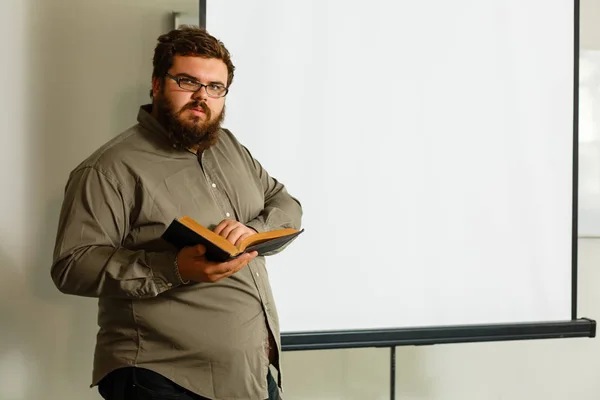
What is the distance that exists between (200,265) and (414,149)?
1.02 metres

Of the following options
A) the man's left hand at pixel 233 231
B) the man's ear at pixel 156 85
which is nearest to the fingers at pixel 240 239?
the man's left hand at pixel 233 231

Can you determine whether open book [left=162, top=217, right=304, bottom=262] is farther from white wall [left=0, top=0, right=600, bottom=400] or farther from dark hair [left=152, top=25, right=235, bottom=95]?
white wall [left=0, top=0, right=600, bottom=400]

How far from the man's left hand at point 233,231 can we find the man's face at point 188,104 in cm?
24

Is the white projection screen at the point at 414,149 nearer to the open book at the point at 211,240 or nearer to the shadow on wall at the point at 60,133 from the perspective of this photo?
the shadow on wall at the point at 60,133

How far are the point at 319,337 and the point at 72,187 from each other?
923mm

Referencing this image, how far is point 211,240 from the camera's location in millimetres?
1182

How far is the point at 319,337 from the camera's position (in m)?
1.96

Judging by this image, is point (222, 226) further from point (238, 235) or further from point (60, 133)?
point (60, 133)

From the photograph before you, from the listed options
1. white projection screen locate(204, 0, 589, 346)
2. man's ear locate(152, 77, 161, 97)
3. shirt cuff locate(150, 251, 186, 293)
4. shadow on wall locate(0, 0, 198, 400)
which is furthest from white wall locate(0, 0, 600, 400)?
shirt cuff locate(150, 251, 186, 293)

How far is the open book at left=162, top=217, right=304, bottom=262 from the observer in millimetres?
1183

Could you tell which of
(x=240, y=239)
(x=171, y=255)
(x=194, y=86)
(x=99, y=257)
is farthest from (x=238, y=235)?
(x=194, y=86)

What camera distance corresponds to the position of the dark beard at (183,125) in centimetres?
143

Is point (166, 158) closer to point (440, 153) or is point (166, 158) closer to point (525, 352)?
point (440, 153)

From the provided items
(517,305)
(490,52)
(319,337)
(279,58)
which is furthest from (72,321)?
(490,52)
